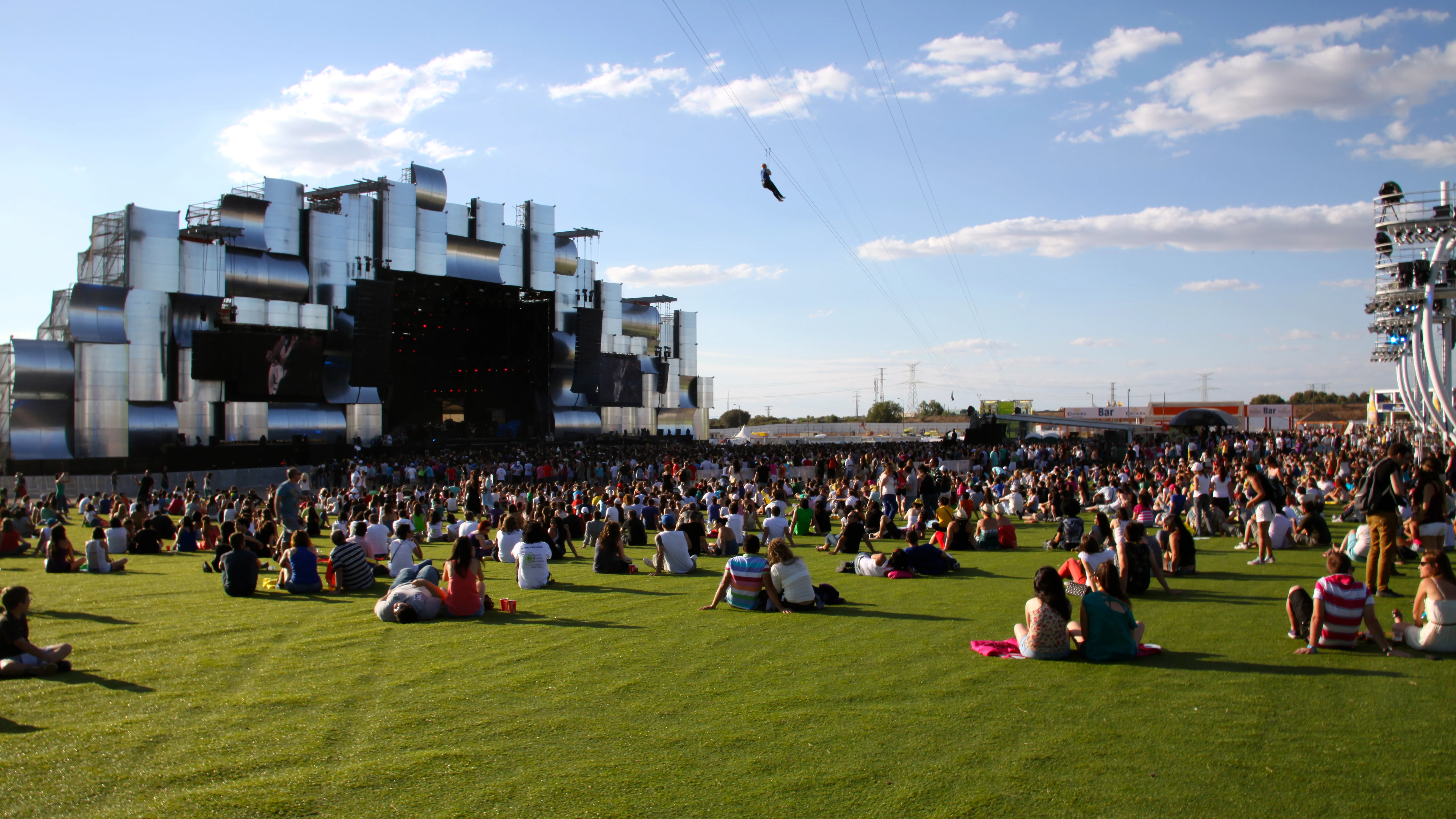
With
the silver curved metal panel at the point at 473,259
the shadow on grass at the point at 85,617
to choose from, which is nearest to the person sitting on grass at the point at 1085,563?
the shadow on grass at the point at 85,617

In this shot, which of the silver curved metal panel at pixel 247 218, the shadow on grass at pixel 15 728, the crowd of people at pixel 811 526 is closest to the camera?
the shadow on grass at pixel 15 728

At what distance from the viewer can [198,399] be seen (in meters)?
32.2

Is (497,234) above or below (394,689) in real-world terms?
above

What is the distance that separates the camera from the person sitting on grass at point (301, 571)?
989 centimetres

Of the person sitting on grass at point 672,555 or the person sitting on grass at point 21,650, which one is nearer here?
the person sitting on grass at point 21,650

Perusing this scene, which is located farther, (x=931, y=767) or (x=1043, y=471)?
(x=1043, y=471)

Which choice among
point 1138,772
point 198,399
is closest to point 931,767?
point 1138,772

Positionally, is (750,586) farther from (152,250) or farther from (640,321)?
(640,321)

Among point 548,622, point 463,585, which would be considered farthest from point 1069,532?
point 463,585

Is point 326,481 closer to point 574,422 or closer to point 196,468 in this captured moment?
point 196,468

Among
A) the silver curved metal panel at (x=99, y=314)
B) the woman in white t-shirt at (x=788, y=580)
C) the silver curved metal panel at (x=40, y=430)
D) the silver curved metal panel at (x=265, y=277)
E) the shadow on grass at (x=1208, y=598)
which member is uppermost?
the silver curved metal panel at (x=265, y=277)

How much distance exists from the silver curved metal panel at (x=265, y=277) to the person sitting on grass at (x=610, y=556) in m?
27.8

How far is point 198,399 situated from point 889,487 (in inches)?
1043

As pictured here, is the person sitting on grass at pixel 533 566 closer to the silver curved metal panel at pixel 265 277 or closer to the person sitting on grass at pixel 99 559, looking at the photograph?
the person sitting on grass at pixel 99 559
